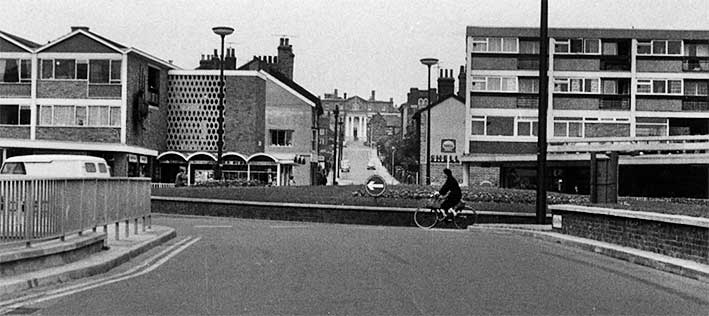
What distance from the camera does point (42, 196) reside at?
11.5 metres

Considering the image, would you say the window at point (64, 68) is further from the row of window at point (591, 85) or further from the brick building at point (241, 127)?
the row of window at point (591, 85)

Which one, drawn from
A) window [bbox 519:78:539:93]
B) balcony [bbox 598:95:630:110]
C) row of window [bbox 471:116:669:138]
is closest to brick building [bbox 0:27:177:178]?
row of window [bbox 471:116:669:138]

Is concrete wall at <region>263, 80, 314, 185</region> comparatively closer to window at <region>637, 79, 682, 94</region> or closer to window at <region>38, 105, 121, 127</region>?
window at <region>38, 105, 121, 127</region>

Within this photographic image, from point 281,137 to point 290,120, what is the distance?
4.49 ft

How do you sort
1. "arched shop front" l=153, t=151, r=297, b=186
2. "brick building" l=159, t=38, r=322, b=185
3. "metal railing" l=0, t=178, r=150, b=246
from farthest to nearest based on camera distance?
1. "brick building" l=159, t=38, r=322, b=185
2. "arched shop front" l=153, t=151, r=297, b=186
3. "metal railing" l=0, t=178, r=150, b=246

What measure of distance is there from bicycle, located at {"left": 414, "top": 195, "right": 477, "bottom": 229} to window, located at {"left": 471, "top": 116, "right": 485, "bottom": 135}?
40.7m

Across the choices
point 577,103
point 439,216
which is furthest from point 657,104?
point 439,216

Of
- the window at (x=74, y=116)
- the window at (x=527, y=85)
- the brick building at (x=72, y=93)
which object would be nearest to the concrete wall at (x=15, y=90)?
the brick building at (x=72, y=93)

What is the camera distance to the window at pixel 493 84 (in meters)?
67.6

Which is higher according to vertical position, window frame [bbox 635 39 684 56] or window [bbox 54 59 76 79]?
window frame [bbox 635 39 684 56]

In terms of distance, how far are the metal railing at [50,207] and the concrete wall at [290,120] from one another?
170 ft

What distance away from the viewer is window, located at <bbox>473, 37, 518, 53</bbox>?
67.4 meters

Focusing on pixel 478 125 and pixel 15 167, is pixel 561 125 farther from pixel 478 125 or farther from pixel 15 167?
pixel 15 167

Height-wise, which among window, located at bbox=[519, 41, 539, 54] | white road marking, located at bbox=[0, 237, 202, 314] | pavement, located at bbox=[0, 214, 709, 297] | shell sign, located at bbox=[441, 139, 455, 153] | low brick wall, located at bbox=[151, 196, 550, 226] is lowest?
low brick wall, located at bbox=[151, 196, 550, 226]
